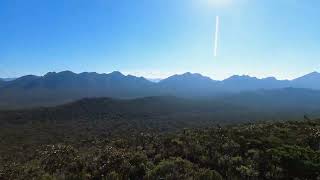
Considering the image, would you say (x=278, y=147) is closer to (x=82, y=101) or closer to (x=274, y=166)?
(x=274, y=166)

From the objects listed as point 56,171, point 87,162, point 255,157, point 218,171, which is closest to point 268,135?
point 255,157

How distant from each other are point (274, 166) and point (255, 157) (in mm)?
1091

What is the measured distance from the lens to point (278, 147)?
15828mm

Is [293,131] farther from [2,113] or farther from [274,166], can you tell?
[2,113]

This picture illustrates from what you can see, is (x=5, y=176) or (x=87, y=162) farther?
(x=87, y=162)

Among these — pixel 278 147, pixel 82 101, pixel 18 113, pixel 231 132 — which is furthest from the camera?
pixel 82 101

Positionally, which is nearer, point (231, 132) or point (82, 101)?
point (231, 132)

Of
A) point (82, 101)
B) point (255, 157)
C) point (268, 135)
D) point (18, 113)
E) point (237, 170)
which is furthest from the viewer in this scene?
point (82, 101)

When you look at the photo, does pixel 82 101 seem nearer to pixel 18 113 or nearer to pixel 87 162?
pixel 18 113

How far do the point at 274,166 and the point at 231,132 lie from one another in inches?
275

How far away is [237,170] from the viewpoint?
13.6 metres

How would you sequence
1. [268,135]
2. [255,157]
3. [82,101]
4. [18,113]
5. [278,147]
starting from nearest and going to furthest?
[255,157] → [278,147] → [268,135] → [18,113] → [82,101]

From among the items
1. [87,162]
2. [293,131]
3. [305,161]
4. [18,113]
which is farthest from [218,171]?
[18,113]

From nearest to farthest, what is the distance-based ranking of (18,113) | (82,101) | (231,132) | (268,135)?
(268,135) → (231,132) → (18,113) → (82,101)
